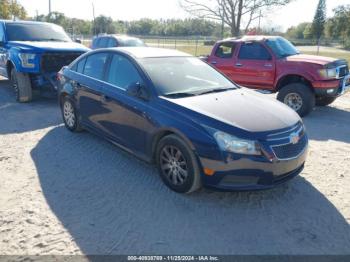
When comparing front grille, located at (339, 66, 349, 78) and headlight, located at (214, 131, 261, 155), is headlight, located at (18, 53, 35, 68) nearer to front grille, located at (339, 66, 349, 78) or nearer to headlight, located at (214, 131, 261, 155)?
headlight, located at (214, 131, 261, 155)

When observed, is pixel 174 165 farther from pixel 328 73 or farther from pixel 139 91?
pixel 328 73

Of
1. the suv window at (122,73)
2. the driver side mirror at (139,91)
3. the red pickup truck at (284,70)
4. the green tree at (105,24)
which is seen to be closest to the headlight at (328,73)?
the red pickup truck at (284,70)

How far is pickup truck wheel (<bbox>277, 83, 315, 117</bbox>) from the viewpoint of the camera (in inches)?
296

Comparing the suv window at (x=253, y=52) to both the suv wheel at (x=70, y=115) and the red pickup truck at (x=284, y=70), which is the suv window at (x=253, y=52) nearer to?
the red pickup truck at (x=284, y=70)

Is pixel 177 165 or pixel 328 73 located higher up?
pixel 328 73

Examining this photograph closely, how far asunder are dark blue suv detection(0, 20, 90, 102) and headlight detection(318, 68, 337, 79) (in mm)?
5611

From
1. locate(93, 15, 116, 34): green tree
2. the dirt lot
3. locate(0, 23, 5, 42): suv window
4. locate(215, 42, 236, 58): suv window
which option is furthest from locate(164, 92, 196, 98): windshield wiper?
locate(93, 15, 116, 34): green tree

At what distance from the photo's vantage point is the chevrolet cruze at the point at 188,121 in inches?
136

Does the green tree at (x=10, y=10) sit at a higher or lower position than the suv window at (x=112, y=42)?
higher

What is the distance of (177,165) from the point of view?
383 cm

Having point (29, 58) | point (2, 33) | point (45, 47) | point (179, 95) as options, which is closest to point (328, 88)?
point (179, 95)

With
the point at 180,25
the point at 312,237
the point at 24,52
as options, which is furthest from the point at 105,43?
the point at 180,25

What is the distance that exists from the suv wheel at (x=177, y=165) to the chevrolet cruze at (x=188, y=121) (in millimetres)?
11

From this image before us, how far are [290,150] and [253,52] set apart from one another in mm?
5374
